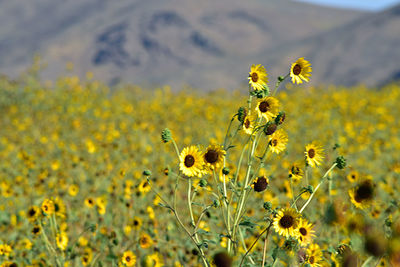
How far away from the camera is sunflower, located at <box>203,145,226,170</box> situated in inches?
64.0

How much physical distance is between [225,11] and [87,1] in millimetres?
20092

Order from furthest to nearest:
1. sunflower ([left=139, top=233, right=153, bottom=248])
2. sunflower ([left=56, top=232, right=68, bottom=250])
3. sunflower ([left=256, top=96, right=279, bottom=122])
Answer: sunflower ([left=139, top=233, right=153, bottom=248]) → sunflower ([left=56, top=232, right=68, bottom=250]) → sunflower ([left=256, top=96, right=279, bottom=122])

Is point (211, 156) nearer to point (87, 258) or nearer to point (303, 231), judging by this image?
point (303, 231)

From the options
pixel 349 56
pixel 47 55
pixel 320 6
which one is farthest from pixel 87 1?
pixel 349 56

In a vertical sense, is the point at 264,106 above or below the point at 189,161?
above

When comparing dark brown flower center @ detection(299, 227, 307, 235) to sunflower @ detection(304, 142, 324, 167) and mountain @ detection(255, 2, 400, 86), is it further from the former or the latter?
mountain @ detection(255, 2, 400, 86)

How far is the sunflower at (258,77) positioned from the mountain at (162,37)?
28.4 meters

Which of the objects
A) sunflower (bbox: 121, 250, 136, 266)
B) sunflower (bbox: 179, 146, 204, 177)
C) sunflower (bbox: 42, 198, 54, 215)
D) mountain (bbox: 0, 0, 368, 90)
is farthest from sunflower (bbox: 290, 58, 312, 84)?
mountain (bbox: 0, 0, 368, 90)

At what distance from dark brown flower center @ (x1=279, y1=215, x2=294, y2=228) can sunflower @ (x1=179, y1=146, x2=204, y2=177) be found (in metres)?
0.39

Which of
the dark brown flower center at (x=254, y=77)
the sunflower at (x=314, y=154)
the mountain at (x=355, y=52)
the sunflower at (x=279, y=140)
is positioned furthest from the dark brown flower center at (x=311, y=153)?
the mountain at (x=355, y=52)

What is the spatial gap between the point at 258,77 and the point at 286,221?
2.09 ft

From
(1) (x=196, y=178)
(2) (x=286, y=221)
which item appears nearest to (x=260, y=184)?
(2) (x=286, y=221)

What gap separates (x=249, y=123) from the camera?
1715mm

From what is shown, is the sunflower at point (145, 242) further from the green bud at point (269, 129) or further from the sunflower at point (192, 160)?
the green bud at point (269, 129)
